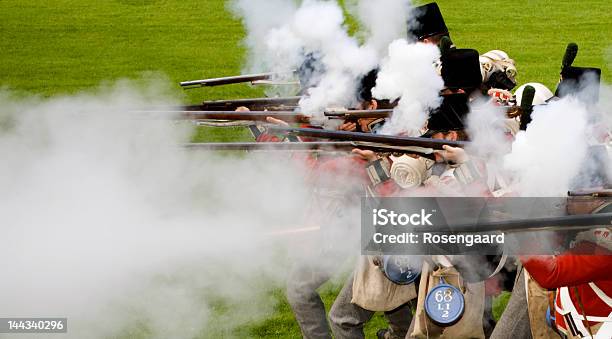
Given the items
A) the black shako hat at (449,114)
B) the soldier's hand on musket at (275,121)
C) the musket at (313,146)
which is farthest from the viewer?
the soldier's hand on musket at (275,121)

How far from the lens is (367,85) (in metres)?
6.05

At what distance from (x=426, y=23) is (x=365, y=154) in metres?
1.38

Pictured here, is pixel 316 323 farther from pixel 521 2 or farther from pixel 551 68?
pixel 521 2

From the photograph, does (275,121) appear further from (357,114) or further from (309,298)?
(309,298)

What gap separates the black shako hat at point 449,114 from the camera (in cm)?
527

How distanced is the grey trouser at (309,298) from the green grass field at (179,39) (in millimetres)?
5411

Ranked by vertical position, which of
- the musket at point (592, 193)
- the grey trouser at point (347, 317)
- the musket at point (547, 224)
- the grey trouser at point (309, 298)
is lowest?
the musket at point (547, 224)

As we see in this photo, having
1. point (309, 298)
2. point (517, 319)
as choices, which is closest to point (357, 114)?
point (309, 298)

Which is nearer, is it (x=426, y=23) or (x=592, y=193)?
(x=592, y=193)

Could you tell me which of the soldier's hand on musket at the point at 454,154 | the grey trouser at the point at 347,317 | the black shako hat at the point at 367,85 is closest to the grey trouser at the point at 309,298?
the grey trouser at the point at 347,317

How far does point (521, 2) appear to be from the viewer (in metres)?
17.3

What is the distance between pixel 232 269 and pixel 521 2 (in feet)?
39.2

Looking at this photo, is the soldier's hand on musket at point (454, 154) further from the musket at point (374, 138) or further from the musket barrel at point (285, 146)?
the musket barrel at point (285, 146)

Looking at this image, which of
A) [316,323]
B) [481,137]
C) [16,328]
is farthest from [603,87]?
[16,328]
